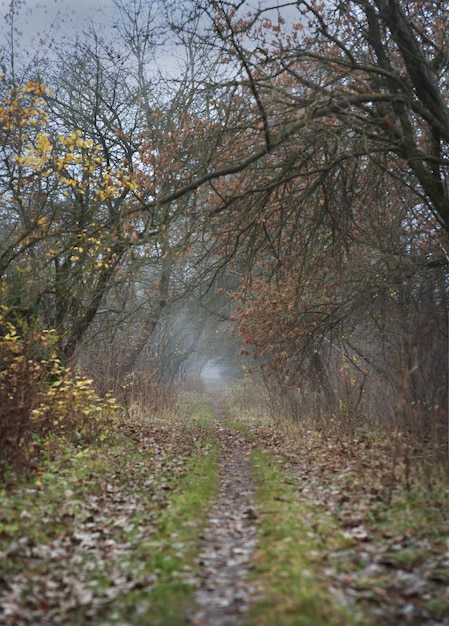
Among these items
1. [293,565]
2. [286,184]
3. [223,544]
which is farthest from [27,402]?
[286,184]

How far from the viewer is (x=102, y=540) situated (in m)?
6.09

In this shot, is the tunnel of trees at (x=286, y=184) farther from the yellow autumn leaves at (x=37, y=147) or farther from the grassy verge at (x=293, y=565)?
the grassy verge at (x=293, y=565)

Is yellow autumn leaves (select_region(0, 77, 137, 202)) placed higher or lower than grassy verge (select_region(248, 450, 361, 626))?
higher

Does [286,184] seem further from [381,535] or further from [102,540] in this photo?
[102,540]

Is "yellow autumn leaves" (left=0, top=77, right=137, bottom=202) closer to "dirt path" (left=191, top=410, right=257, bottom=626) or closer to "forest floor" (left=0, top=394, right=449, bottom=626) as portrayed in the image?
"forest floor" (left=0, top=394, right=449, bottom=626)

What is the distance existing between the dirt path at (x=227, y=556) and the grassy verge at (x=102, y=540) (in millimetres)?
148

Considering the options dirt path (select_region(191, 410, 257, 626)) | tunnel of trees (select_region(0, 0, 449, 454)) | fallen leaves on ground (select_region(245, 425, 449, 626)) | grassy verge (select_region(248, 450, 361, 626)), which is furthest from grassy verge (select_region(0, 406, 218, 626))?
tunnel of trees (select_region(0, 0, 449, 454))

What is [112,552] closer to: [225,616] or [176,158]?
[225,616]

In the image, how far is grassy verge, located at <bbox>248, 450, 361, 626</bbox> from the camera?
12.8 ft

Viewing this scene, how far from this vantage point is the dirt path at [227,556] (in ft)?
13.7

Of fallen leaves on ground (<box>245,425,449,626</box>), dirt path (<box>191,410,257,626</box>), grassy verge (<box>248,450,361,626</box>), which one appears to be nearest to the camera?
grassy verge (<box>248,450,361,626</box>)

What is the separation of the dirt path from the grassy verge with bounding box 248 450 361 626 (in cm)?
13

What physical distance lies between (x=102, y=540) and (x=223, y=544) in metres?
1.27

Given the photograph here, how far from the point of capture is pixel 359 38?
10727 millimetres
